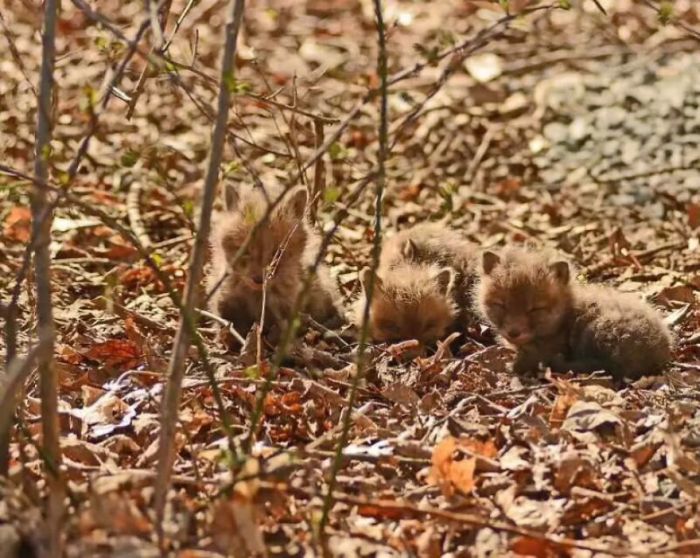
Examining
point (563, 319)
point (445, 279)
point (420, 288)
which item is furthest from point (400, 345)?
point (563, 319)

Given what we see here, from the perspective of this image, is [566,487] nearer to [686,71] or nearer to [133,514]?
[133,514]

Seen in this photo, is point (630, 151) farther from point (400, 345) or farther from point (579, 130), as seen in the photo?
point (400, 345)

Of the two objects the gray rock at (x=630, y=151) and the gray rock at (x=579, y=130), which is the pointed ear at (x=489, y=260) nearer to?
the gray rock at (x=630, y=151)

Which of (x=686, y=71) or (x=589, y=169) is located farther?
(x=686, y=71)

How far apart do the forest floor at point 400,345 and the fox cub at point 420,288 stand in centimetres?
23

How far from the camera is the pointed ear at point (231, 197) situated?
794cm

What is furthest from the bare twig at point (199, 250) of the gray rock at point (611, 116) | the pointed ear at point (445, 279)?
the gray rock at point (611, 116)

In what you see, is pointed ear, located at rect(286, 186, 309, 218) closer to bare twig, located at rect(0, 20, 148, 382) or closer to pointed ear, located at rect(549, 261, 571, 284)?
pointed ear, located at rect(549, 261, 571, 284)

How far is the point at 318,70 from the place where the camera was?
13.1 m

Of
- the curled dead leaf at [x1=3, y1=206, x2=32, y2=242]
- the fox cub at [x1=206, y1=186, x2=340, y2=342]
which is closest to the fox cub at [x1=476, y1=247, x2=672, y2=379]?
the fox cub at [x1=206, y1=186, x2=340, y2=342]

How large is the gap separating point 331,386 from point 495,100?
23.2 ft

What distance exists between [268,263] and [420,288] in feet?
3.03

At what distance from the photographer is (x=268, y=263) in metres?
7.33

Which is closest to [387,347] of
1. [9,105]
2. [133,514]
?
[133,514]
